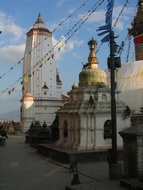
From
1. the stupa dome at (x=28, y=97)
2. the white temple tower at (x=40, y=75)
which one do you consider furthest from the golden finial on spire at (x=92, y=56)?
the white temple tower at (x=40, y=75)

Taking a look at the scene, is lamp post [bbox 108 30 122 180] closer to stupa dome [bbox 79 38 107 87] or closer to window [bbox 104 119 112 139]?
window [bbox 104 119 112 139]

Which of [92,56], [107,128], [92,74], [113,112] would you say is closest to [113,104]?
[113,112]

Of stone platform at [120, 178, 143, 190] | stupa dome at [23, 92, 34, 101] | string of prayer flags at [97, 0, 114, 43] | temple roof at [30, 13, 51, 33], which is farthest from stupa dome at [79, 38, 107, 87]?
temple roof at [30, 13, 51, 33]

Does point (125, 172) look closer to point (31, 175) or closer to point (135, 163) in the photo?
point (135, 163)

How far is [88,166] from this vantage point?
13453mm

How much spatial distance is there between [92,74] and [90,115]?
2861mm

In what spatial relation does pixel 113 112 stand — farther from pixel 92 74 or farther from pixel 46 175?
Answer: pixel 92 74

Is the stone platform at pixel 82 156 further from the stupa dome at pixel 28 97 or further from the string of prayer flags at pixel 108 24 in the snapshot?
the stupa dome at pixel 28 97

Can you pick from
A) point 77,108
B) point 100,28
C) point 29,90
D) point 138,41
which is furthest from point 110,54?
point 29,90

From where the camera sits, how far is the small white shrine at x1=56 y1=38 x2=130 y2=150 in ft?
52.0

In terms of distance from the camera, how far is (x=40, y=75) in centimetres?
4669

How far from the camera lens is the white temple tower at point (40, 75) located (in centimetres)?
4572

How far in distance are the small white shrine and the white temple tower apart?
28.0 metres

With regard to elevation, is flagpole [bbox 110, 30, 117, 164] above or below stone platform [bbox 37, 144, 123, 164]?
above
